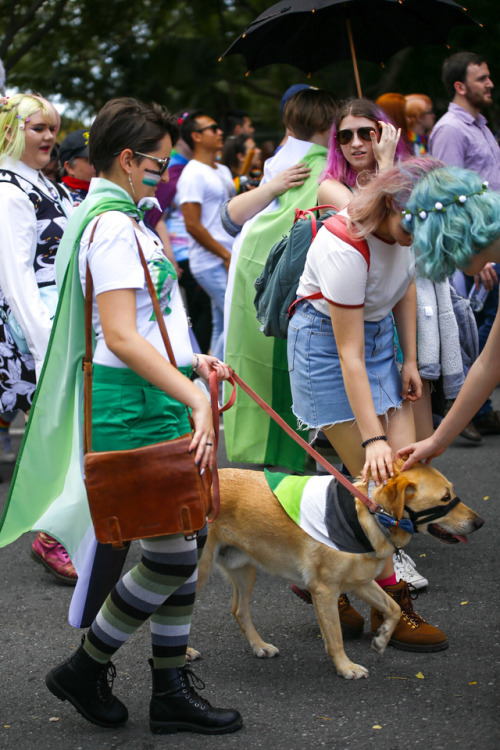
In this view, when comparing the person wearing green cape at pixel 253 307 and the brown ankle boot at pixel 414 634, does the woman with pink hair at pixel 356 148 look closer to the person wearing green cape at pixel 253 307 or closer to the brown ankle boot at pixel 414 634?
the person wearing green cape at pixel 253 307

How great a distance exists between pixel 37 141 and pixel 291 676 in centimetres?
281

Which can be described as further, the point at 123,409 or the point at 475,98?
the point at 475,98

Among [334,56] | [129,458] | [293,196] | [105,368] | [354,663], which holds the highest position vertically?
[334,56]

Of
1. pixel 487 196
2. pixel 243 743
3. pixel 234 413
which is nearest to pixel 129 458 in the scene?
pixel 243 743

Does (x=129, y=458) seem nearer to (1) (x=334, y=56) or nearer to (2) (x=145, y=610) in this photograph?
(2) (x=145, y=610)

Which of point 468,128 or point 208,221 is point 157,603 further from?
point 208,221

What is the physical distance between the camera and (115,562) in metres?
3.22

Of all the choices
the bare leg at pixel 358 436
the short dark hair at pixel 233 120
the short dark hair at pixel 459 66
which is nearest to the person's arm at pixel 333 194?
the bare leg at pixel 358 436

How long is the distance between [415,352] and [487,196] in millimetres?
1103

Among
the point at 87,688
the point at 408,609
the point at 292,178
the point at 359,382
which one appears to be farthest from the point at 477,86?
the point at 87,688

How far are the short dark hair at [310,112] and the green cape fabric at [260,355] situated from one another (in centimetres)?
10

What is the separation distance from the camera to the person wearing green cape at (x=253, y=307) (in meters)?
4.43

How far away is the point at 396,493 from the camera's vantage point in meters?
3.18

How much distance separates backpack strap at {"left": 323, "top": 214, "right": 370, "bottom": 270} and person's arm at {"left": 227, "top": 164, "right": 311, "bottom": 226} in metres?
1.17
